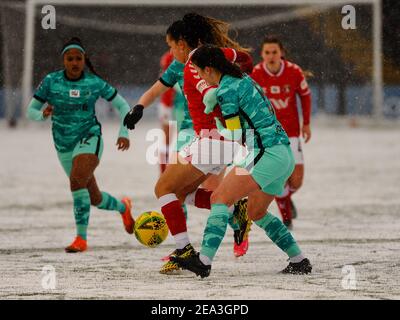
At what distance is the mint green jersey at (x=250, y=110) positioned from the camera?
7.30 m

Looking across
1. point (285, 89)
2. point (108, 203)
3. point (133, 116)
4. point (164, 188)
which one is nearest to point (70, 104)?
point (108, 203)

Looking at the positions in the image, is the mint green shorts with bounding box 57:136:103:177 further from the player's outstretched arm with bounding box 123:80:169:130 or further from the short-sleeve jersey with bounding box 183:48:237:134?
the short-sleeve jersey with bounding box 183:48:237:134

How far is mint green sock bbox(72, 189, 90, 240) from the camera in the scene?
9328 millimetres

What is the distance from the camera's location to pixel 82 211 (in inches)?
369

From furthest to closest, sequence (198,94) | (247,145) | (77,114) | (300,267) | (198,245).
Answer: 1. (198,245)
2. (77,114)
3. (198,94)
4. (300,267)
5. (247,145)

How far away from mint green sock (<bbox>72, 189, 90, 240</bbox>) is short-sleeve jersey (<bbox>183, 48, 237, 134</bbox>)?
167 cm

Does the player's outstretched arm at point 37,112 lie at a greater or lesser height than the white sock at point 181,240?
greater

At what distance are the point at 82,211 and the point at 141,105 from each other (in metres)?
1.58

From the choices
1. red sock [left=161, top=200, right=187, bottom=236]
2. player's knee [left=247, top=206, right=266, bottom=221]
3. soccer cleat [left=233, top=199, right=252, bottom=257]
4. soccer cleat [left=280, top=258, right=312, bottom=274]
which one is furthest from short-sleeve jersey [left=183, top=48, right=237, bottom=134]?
soccer cleat [left=280, top=258, right=312, bottom=274]

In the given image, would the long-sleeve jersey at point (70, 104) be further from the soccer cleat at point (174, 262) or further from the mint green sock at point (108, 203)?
the soccer cleat at point (174, 262)

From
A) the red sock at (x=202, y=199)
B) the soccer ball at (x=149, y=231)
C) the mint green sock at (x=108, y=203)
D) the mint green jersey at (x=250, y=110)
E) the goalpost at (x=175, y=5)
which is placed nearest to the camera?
the mint green jersey at (x=250, y=110)

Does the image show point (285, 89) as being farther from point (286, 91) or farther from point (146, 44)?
point (146, 44)

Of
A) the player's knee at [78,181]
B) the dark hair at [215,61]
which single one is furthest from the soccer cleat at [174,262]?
the player's knee at [78,181]

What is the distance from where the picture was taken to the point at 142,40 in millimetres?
30047
